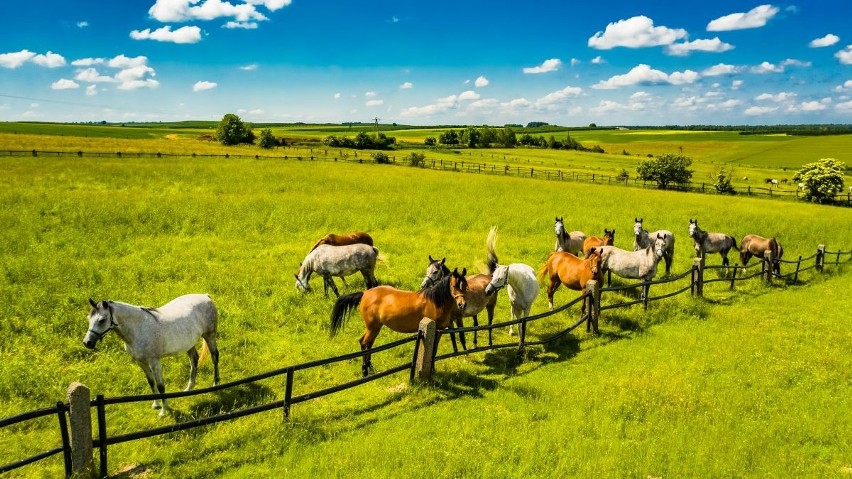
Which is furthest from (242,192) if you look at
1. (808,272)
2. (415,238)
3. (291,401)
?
(808,272)

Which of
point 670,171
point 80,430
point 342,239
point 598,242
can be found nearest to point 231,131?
point 670,171

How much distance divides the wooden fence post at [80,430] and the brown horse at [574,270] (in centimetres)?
1032

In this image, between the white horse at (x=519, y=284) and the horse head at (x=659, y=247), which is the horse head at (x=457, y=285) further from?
the horse head at (x=659, y=247)

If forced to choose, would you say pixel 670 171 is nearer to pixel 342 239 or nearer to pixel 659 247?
pixel 659 247

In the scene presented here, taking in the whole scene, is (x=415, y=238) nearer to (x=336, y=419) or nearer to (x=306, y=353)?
(x=306, y=353)

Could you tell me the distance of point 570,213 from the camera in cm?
2850

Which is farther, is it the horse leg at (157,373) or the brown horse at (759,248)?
the brown horse at (759,248)

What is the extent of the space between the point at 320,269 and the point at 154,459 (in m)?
8.12

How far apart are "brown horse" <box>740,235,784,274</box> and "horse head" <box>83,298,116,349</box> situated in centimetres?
2107

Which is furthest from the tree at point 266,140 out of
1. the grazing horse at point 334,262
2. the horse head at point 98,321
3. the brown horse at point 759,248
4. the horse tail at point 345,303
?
the horse head at point 98,321

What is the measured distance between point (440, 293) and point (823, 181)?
50719 millimetres

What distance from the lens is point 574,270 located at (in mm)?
12859

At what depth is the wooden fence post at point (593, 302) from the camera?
37.7ft

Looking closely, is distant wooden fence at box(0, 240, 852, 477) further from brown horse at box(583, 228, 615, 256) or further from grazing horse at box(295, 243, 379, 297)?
grazing horse at box(295, 243, 379, 297)
